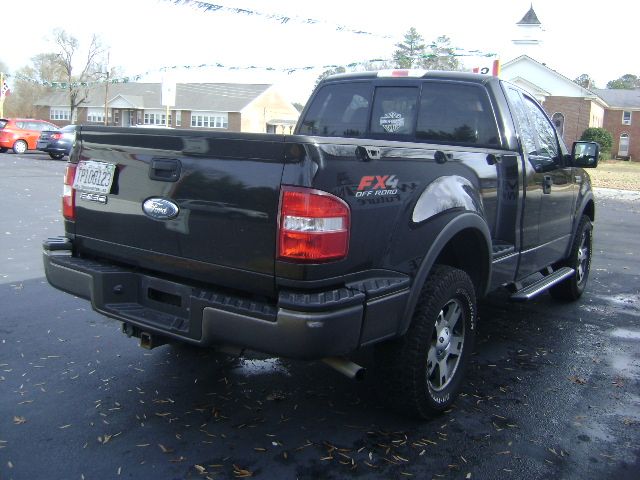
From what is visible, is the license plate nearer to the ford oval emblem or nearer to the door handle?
the ford oval emblem

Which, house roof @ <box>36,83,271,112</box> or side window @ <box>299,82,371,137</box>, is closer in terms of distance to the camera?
side window @ <box>299,82,371,137</box>

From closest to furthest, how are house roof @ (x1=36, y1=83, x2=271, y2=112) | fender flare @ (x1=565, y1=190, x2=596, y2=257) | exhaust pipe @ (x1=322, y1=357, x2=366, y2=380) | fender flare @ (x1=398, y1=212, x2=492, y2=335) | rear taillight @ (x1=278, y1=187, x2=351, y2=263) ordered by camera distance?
rear taillight @ (x1=278, y1=187, x2=351, y2=263) → exhaust pipe @ (x1=322, y1=357, x2=366, y2=380) → fender flare @ (x1=398, y1=212, x2=492, y2=335) → fender flare @ (x1=565, y1=190, x2=596, y2=257) → house roof @ (x1=36, y1=83, x2=271, y2=112)

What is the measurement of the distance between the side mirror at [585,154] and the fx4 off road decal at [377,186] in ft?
10.8

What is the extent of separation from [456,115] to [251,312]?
2679mm

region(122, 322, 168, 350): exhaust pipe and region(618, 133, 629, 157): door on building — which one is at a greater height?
region(618, 133, 629, 157): door on building

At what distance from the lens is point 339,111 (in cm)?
A: 527

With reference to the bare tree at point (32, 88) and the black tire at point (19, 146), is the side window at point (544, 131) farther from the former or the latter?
the bare tree at point (32, 88)

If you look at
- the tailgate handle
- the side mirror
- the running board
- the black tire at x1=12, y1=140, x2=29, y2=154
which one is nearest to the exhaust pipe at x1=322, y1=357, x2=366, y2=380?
the tailgate handle

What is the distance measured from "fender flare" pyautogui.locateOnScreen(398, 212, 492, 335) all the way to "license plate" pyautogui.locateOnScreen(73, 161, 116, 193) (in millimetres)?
1756

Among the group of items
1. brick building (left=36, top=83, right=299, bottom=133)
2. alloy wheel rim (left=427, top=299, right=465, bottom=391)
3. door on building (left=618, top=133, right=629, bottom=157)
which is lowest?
alloy wheel rim (left=427, top=299, right=465, bottom=391)

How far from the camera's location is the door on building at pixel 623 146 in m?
57.4

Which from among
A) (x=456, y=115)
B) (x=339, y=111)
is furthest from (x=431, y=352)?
(x=339, y=111)

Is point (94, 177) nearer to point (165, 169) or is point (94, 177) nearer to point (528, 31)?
point (165, 169)

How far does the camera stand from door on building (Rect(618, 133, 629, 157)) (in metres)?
57.4
